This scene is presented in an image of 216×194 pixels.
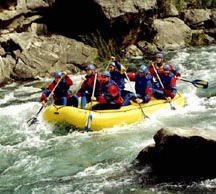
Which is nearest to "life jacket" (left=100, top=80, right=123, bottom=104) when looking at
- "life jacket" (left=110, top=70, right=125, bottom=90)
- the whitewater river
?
the whitewater river

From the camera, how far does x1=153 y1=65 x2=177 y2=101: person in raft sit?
8.98m

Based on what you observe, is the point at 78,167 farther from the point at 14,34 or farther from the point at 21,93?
the point at 14,34

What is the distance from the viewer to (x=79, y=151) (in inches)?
261

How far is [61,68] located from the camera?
45.4ft

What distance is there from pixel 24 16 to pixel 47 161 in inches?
394

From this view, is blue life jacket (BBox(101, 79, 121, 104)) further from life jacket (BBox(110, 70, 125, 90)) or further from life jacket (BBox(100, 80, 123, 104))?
life jacket (BBox(110, 70, 125, 90))

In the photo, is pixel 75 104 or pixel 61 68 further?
pixel 61 68

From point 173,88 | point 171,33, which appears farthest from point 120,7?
point 173,88

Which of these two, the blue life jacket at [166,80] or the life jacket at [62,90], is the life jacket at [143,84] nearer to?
the blue life jacket at [166,80]

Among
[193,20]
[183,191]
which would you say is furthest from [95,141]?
A: [193,20]

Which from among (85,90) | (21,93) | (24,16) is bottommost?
(21,93)

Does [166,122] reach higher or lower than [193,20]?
lower

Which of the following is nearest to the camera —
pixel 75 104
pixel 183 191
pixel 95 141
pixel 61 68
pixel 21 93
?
pixel 183 191

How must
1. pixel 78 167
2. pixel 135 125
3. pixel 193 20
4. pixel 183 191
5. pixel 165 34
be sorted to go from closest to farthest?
pixel 183 191
pixel 78 167
pixel 135 125
pixel 165 34
pixel 193 20
